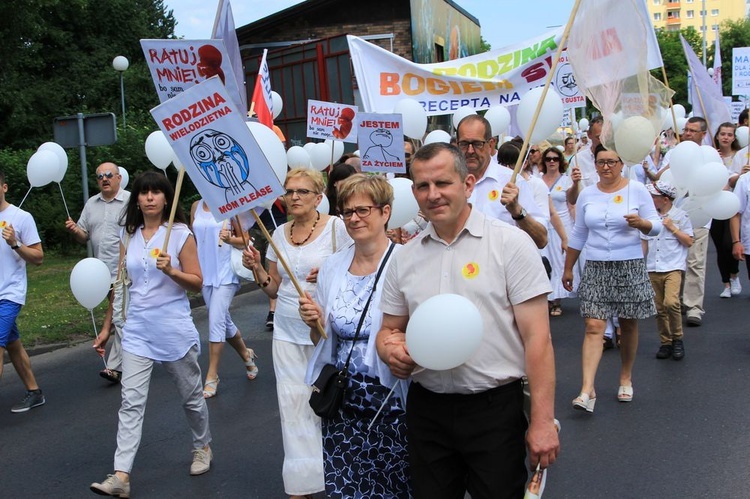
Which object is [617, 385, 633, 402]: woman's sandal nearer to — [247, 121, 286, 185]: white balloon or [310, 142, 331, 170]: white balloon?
[247, 121, 286, 185]: white balloon

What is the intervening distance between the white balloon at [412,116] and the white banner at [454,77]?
13 cm

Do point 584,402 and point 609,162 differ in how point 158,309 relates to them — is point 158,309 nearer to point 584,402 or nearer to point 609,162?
point 584,402

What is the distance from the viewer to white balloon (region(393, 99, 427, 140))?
8.50m

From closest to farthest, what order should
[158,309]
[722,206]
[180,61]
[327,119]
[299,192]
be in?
[180,61]
[299,192]
[158,309]
[722,206]
[327,119]

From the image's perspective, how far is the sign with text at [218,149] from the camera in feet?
13.2

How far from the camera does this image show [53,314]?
11.0 metres

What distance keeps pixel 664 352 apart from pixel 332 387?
4856 mm

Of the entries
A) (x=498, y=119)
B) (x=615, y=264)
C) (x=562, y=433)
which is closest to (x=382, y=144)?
(x=615, y=264)

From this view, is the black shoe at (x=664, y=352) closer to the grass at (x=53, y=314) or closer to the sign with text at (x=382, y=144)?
the sign with text at (x=382, y=144)

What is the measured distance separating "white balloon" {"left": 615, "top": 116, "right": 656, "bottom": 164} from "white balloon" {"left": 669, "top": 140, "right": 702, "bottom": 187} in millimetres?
2455

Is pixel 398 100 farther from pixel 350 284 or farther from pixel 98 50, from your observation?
pixel 98 50

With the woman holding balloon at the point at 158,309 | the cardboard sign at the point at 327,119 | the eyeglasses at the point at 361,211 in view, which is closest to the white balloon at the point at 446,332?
the eyeglasses at the point at 361,211

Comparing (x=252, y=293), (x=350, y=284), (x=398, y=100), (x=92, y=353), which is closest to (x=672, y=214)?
(x=398, y=100)

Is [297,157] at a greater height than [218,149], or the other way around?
[297,157]
